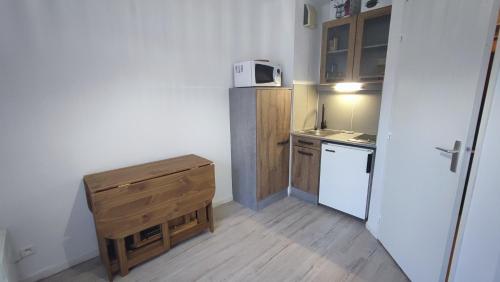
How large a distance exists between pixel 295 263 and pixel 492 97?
5.66 feet

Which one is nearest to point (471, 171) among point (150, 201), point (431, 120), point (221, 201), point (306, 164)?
point (431, 120)

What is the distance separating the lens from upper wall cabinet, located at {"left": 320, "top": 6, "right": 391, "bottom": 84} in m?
2.39

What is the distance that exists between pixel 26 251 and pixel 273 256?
1.96m

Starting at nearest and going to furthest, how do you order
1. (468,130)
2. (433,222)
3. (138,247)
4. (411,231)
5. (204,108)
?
1. (468,130)
2. (433,222)
3. (411,231)
4. (138,247)
5. (204,108)

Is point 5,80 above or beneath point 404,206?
above

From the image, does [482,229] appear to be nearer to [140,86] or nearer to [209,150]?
[209,150]

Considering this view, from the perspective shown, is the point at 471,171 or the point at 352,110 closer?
the point at 471,171

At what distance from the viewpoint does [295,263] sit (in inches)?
75.0

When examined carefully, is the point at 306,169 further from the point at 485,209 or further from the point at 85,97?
the point at 85,97

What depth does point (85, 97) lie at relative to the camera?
71.2 inches

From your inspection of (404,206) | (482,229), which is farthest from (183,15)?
(482,229)

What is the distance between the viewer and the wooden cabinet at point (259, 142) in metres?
2.54

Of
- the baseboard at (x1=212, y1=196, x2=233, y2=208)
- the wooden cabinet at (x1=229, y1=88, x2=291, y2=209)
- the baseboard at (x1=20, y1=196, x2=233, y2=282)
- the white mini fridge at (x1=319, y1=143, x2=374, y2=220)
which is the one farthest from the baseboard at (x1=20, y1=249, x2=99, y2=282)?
the white mini fridge at (x1=319, y1=143, x2=374, y2=220)

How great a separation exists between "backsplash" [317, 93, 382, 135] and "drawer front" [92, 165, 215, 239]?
194cm
